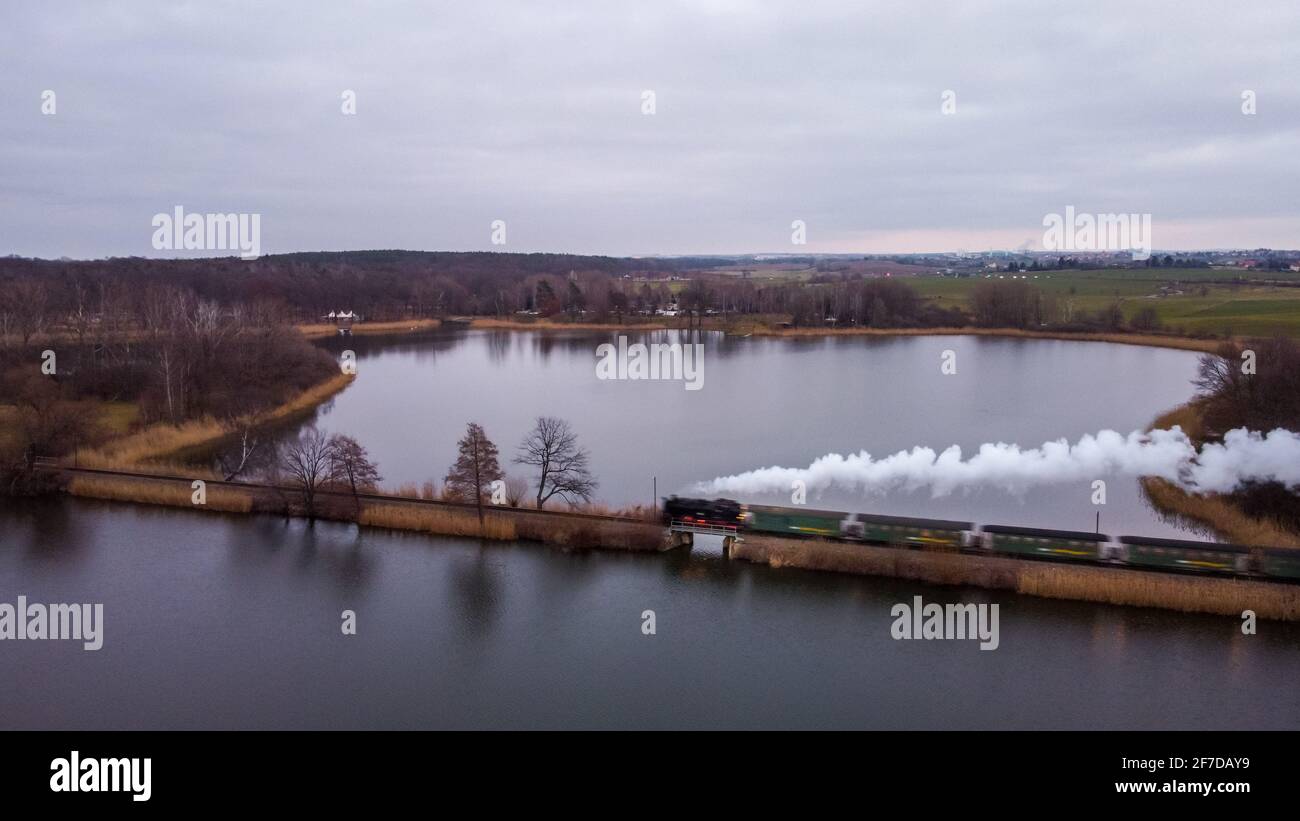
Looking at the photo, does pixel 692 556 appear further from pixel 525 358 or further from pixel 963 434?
pixel 525 358

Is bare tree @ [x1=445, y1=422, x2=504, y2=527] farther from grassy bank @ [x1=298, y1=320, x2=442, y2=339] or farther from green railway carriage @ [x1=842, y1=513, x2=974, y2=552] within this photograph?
grassy bank @ [x1=298, y1=320, x2=442, y2=339]

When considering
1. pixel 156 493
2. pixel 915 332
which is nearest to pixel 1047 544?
pixel 156 493

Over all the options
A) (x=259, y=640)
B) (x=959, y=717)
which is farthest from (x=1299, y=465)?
(x=259, y=640)

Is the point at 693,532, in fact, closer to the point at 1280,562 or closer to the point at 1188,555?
the point at 1188,555

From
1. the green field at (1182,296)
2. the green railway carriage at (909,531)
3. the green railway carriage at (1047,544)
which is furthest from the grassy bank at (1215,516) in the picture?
the green field at (1182,296)

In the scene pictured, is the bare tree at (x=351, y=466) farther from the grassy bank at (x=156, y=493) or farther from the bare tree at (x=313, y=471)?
the grassy bank at (x=156, y=493)

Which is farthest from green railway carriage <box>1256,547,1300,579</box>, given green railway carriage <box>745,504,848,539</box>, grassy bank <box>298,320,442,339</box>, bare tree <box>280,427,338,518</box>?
grassy bank <box>298,320,442,339</box>
